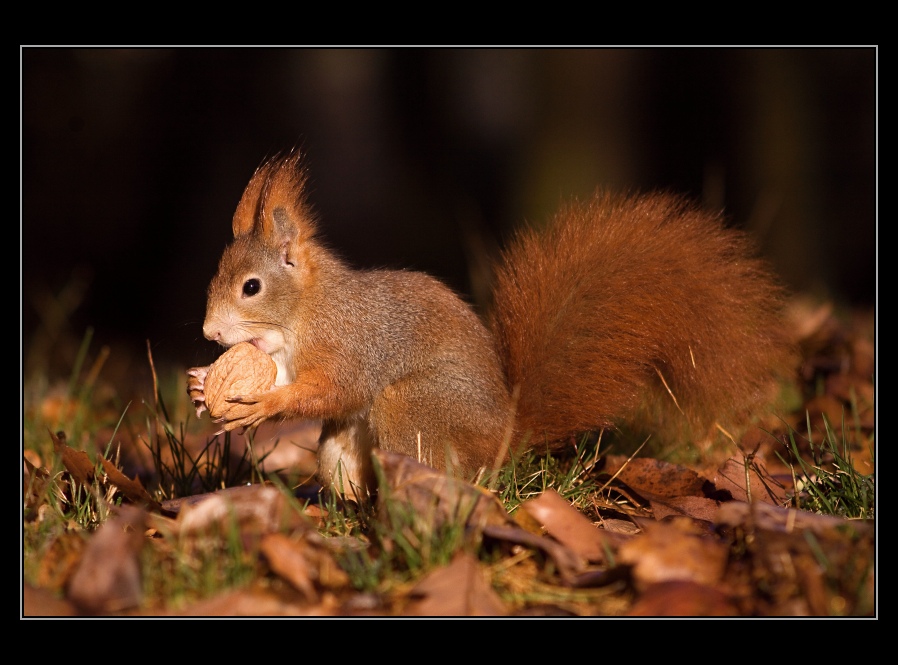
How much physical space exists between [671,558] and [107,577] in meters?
0.89

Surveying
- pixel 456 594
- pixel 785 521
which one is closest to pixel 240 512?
pixel 456 594

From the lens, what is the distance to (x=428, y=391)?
2119mm

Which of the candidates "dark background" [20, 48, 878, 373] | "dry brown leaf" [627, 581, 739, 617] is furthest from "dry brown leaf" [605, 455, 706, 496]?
"dark background" [20, 48, 878, 373]

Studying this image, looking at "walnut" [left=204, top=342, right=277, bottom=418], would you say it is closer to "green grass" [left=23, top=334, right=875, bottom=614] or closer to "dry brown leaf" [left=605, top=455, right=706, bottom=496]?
"green grass" [left=23, top=334, right=875, bottom=614]

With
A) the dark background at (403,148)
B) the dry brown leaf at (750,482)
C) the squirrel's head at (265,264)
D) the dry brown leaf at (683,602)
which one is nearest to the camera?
the dry brown leaf at (683,602)

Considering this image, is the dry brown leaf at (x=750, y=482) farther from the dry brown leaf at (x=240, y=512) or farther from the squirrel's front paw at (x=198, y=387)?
the squirrel's front paw at (x=198, y=387)

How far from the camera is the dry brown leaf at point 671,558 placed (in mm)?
1339

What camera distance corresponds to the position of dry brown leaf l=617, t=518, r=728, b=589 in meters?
1.34

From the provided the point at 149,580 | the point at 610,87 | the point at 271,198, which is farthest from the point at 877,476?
the point at 610,87

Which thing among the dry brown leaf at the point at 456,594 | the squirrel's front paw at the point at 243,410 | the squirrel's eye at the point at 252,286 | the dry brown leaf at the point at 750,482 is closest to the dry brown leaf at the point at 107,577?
the dry brown leaf at the point at 456,594

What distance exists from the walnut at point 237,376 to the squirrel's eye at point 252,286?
5.8 inches

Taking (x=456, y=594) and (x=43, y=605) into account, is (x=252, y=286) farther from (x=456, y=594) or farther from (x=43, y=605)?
(x=456, y=594)

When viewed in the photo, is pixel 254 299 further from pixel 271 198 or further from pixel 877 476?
pixel 877 476

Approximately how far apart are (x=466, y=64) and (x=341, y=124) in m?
1.21
